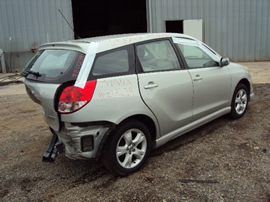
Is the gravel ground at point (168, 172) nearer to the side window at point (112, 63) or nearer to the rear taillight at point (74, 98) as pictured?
the rear taillight at point (74, 98)

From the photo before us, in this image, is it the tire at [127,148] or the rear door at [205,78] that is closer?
the tire at [127,148]

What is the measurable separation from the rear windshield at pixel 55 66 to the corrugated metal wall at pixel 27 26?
33.2ft

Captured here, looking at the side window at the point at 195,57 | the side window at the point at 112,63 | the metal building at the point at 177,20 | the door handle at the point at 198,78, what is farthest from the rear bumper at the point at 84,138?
the metal building at the point at 177,20

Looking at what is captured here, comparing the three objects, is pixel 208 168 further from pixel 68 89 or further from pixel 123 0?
pixel 123 0

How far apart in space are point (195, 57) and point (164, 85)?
101cm

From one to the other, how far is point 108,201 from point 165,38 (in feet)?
7.29

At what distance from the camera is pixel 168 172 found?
3.17m

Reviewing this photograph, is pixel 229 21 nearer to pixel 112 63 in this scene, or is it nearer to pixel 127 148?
pixel 112 63

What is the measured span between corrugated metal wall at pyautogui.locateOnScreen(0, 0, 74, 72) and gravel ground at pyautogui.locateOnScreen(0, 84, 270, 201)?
9310 millimetres

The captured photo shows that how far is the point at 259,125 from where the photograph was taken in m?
4.51

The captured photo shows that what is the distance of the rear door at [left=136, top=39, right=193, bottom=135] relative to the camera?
→ 126 inches

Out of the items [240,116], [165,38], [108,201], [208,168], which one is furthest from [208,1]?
[108,201]

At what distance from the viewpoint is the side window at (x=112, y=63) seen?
2.88m

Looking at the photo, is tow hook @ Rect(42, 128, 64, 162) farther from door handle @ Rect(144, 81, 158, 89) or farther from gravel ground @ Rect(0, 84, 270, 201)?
door handle @ Rect(144, 81, 158, 89)
